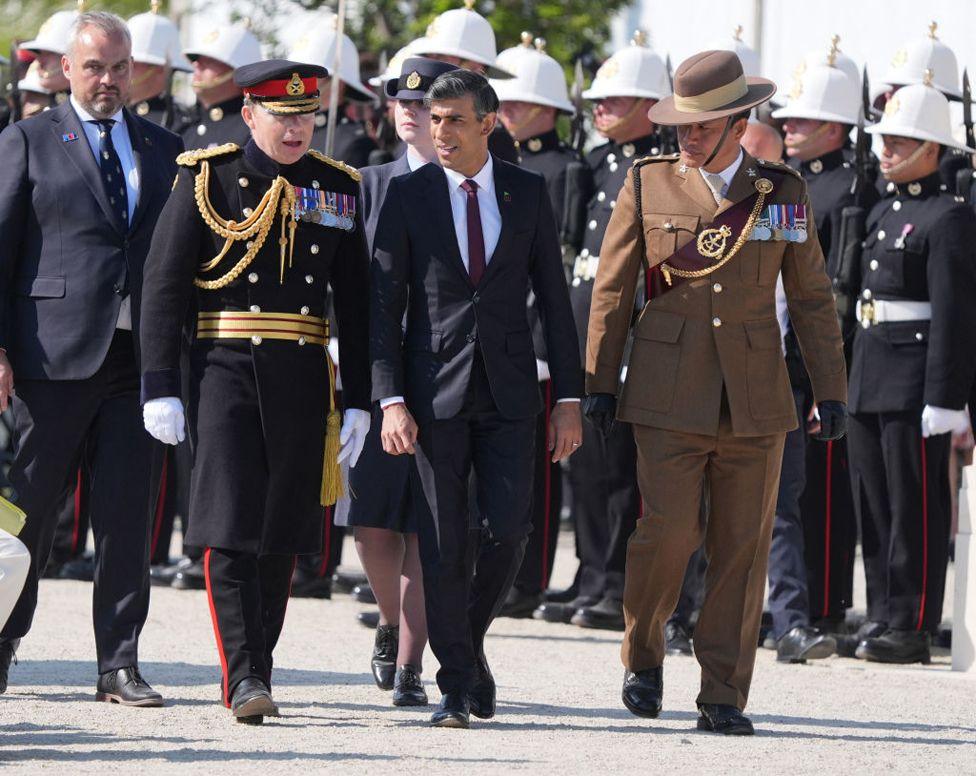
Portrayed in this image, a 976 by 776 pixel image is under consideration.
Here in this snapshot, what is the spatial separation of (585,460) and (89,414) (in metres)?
3.32

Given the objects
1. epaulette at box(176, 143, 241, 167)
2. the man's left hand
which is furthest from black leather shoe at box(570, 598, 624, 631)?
epaulette at box(176, 143, 241, 167)

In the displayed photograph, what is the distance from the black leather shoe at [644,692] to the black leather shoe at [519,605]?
3.06 meters

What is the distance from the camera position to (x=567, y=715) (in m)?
7.41

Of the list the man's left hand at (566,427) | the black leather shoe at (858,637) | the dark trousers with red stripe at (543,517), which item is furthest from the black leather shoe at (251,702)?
the dark trousers with red stripe at (543,517)

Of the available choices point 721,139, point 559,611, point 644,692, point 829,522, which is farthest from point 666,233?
point 559,611

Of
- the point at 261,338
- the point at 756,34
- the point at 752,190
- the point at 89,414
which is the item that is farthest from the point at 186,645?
the point at 756,34

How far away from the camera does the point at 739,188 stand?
7.22 meters

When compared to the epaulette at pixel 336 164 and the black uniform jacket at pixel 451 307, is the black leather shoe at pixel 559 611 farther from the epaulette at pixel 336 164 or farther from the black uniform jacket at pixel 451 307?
the epaulette at pixel 336 164

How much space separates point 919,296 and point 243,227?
3431 millimetres

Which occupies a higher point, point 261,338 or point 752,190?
point 752,190

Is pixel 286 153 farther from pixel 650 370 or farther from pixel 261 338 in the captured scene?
pixel 650 370

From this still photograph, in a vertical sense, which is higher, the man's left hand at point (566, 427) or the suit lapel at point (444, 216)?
the suit lapel at point (444, 216)

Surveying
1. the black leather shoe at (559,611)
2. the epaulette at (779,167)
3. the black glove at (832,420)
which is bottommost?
the black leather shoe at (559,611)

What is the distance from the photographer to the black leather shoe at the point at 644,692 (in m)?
7.28
